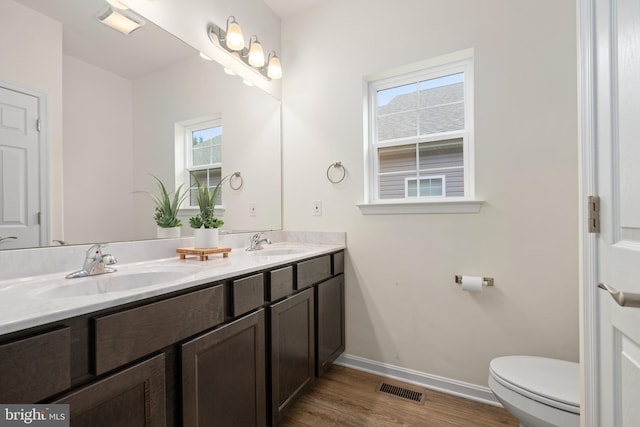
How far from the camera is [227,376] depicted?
1.09 m

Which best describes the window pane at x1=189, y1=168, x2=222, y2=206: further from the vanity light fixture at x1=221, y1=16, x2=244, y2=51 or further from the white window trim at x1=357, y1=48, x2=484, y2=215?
the white window trim at x1=357, y1=48, x2=484, y2=215

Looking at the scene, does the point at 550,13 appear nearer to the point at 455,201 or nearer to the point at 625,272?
the point at 455,201

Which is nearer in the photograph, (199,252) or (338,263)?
(199,252)

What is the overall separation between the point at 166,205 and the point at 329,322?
3.93ft

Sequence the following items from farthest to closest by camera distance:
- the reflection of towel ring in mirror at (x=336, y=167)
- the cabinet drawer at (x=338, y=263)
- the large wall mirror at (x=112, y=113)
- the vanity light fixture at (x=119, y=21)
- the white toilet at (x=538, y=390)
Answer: the reflection of towel ring in mirror at (x=336, y=167) → the cabinet drawer at (x=338, y=263) → the vanity light fixture at (x=119, y=21) → the large wall mirror at (x=112, y=113) → the white toilet at (x=538, y=390)

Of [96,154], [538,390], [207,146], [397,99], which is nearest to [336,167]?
[397,99]

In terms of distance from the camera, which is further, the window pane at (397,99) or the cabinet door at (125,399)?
the window pane at (397,99)

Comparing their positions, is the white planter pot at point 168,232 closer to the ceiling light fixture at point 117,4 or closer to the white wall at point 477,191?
the white wall at point 477,191

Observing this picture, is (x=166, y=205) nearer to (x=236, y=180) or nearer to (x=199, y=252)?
(x=199, y=252)

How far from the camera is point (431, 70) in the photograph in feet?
6.31

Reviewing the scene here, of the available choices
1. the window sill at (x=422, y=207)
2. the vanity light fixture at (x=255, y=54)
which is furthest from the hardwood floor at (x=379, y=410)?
the vanity light fixture at (x=255, y=54)

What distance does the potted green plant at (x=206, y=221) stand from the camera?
155 cm

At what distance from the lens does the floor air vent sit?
1.70m

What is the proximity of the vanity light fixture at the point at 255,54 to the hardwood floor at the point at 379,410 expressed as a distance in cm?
220
